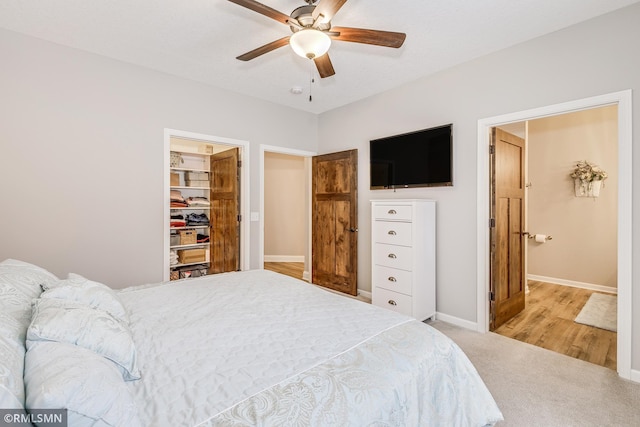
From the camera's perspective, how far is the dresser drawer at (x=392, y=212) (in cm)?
308

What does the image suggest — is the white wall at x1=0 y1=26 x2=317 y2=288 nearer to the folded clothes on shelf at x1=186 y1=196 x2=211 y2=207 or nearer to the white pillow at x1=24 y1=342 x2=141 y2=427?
the folded clothes on shelf at x1=186 y1=196 x2=211 y2=207

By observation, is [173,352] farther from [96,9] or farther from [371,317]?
[96,9]

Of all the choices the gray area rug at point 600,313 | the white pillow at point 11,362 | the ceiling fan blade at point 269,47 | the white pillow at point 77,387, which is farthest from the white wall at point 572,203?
the white pillow at point 11,362

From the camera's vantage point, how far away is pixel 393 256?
323 cm

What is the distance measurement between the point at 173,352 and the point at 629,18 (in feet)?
11.7

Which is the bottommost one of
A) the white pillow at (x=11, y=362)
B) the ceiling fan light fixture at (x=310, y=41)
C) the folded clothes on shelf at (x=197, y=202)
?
the white pillow at (x=11, y=362)

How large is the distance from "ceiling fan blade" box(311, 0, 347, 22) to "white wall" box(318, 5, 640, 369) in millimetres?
1908

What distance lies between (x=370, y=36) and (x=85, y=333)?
2.13 meters

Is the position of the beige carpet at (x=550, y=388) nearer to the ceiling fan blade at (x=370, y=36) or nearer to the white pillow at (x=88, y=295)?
the white pillow at (x=88, y=295)

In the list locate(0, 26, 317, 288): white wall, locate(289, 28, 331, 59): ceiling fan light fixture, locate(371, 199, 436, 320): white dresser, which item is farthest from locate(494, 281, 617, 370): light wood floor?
locate(0, 26, 317, 288): white wall

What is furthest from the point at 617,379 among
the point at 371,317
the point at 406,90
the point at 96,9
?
the point at 96,9

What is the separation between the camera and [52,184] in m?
2.64

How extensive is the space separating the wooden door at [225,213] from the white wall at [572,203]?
4672mm

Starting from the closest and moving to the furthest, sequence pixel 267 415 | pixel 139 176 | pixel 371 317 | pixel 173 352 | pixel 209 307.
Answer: pixel 267 415 < pixel 173 352 < pixel 371 317 < pixel 209 307 < pixel 139 176
